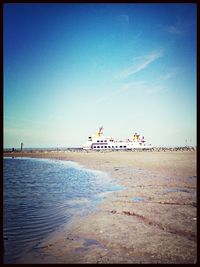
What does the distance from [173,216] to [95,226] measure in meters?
2.90

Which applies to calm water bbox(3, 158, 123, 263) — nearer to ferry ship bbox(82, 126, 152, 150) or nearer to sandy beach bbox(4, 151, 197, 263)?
sandy beach bbox(4, 151, 197, 263)

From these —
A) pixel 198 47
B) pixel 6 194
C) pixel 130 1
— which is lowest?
pixel 6 194

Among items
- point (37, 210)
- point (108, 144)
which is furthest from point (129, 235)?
point (108, 144)

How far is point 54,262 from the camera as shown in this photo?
494 centimetres

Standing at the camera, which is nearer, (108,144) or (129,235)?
(129,235)

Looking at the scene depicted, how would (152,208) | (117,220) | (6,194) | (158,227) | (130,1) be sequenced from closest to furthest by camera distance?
(130,1) < (158,227) < (117,220) < (152,208) < (6,194)

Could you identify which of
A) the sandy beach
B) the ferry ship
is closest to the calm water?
the sandy beach

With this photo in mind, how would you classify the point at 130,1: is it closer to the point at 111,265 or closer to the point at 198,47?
the point at 198,47

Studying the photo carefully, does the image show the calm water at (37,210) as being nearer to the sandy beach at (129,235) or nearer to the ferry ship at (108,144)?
the sandy beach at (129,235)

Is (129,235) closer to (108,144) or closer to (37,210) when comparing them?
(37,210)

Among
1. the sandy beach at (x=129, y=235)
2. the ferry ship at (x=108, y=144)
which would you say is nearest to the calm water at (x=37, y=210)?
the sandy beach at (x=129, y=235)

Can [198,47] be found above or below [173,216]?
above

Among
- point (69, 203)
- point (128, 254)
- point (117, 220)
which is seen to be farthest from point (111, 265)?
point (69, 203)

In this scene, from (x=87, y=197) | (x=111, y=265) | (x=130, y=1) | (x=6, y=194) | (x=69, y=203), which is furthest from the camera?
(x=6, y=194)
